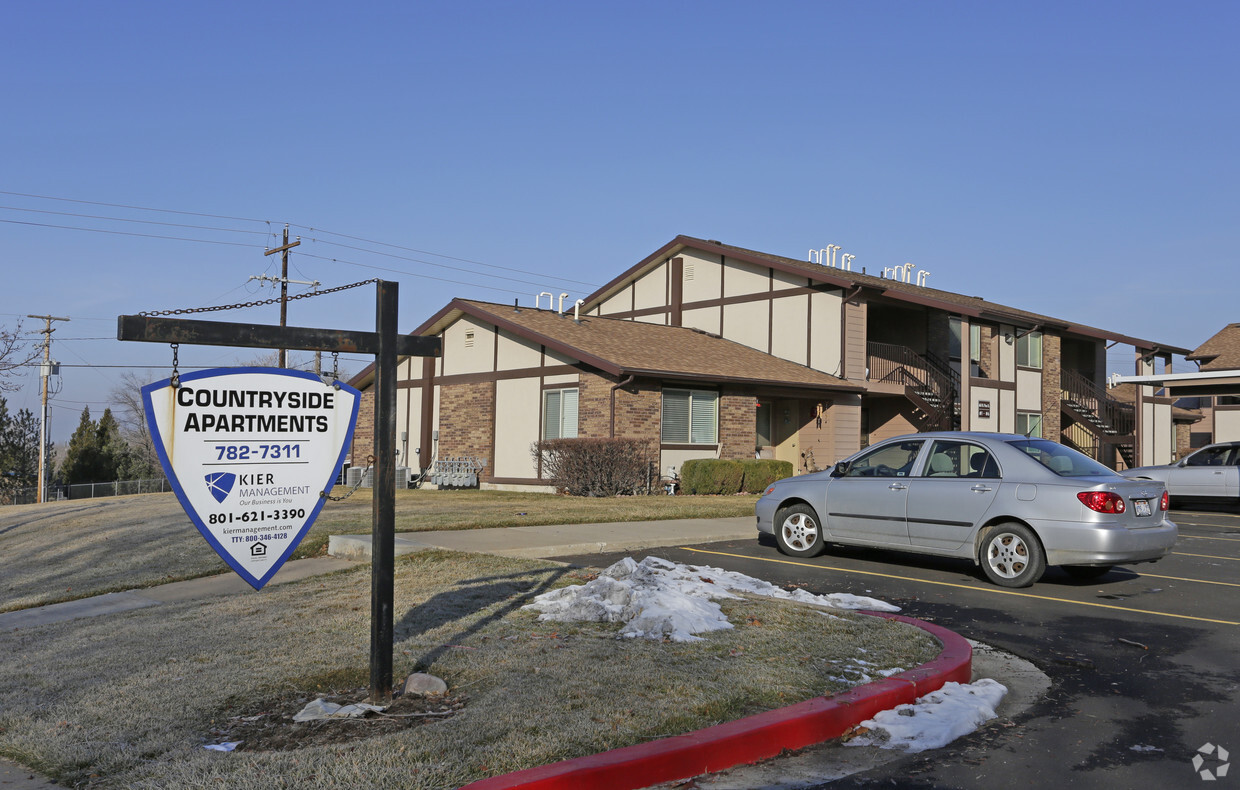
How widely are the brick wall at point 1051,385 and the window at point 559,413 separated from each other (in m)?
18.3

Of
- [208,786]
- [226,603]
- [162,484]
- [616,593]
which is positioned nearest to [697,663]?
[616,593]

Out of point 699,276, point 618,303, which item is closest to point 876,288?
point 699,276

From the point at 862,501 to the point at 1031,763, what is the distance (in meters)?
6.44

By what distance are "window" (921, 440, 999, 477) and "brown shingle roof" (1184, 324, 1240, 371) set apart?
102 feet

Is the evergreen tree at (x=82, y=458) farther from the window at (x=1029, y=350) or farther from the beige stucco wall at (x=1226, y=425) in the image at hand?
the beige stucco wall at (x=1226, y=425)

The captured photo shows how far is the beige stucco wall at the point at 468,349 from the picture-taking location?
26.9 meters

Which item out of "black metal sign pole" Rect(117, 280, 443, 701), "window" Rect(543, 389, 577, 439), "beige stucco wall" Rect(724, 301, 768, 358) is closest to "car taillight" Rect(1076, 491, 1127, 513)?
"black metal sign pole" Rect(117, 280, 443, 701)

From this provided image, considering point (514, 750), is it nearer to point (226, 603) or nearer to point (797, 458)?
point (226, 603)

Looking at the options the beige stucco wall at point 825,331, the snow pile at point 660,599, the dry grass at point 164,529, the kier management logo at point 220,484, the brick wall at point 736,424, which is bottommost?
the dry grass at point 164,529

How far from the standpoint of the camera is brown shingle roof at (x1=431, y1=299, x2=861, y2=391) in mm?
23047

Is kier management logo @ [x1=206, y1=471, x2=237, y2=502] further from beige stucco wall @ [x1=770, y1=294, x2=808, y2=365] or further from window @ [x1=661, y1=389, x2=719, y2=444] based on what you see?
beige stucco wall @ [x1=770, y1=294, x2=808, y2=365]

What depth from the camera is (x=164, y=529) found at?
15203 millimetres

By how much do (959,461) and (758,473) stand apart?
1335 centimetres

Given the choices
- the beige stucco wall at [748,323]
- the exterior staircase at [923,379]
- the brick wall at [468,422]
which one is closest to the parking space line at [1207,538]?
the exterior staircase at [923,379]
